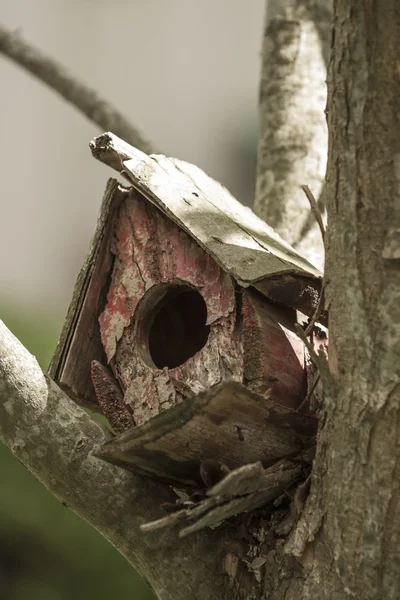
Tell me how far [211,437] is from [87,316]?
25.8 inches

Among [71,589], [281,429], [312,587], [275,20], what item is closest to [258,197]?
[275,20]

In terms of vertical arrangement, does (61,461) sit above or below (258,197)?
below

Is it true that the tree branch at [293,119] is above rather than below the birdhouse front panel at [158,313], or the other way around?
above

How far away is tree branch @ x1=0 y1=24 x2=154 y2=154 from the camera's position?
2.98 m

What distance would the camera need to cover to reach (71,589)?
3939 mm

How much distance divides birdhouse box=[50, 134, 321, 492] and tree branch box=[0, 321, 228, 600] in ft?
0.32

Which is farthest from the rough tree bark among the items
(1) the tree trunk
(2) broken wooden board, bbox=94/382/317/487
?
(2) broken wooden board, bbox=94/382/317/487

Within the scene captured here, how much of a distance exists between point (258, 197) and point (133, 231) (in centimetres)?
89

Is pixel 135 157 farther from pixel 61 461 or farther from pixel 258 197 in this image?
pixel 258 197

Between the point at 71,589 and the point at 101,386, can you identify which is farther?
the point at 71,589

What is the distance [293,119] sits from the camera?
9.16ft

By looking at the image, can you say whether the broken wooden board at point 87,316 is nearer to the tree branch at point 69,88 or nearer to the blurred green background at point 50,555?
the tree branch at point 69,88

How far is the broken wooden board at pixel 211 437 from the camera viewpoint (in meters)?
1.36

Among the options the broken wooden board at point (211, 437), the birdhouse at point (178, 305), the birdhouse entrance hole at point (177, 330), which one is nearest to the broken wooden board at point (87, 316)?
the birdhouse at point (178, 305)
